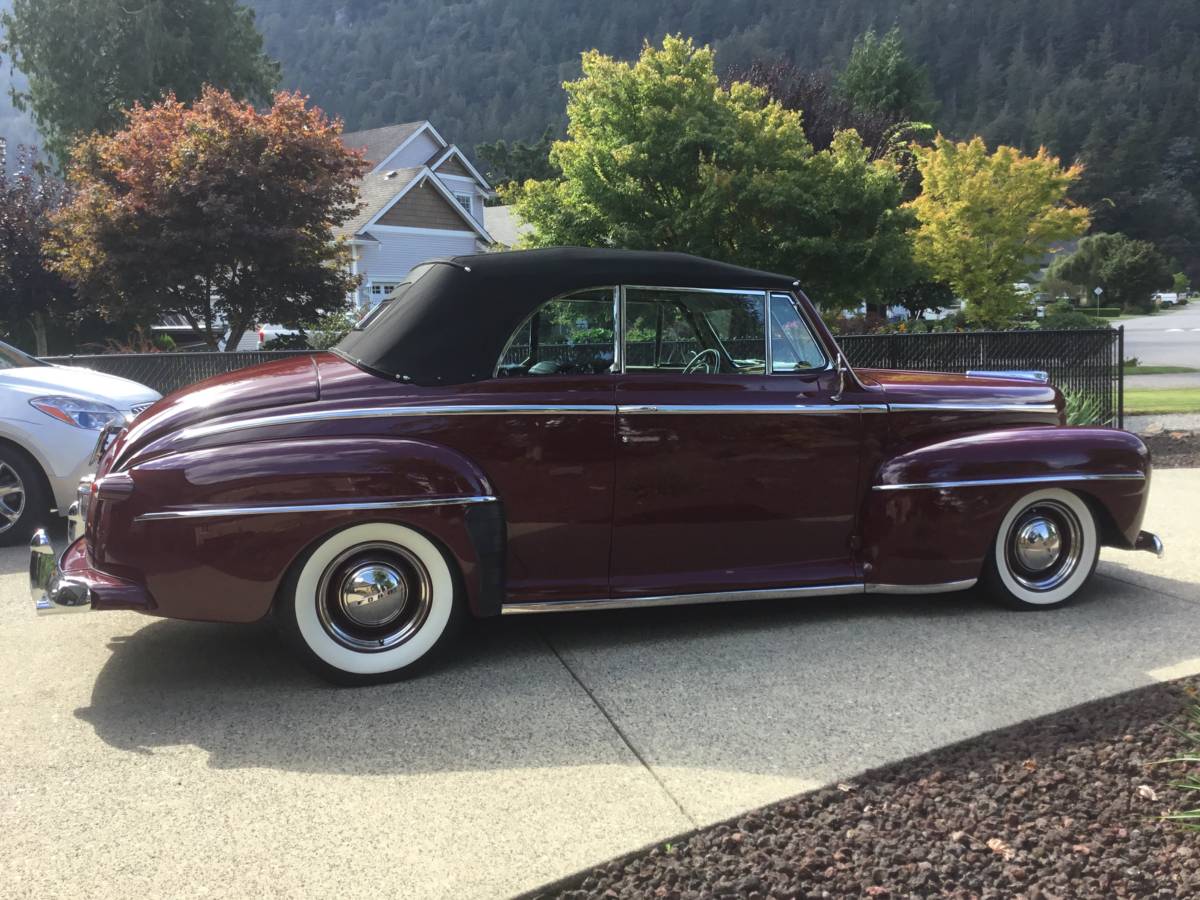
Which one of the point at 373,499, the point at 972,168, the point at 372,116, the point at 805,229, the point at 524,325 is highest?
the point at 372,116

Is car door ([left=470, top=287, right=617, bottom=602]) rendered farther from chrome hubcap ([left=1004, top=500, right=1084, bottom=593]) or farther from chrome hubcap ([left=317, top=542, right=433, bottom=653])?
chrome hubcap ([left=1004, top=500, right=1084, bottom=593])

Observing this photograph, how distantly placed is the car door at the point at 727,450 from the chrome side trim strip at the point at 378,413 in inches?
10.0

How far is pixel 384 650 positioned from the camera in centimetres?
374

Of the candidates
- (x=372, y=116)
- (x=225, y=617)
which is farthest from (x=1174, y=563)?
(x=372, y=116)

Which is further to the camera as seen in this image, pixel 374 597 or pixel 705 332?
pixel 705 332

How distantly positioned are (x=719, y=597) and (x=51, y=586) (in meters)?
2.73

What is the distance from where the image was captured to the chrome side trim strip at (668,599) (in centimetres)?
391

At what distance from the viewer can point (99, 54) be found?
34281 millimetres

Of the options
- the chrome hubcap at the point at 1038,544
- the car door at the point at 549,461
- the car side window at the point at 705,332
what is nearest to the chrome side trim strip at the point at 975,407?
the chrome hubcap at the point at 1038,544

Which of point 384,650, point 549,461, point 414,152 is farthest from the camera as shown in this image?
point 414,152

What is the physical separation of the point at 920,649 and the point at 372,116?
125 m

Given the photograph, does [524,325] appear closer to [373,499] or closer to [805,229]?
[373,499]

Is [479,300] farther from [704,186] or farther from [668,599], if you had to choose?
[704,186]

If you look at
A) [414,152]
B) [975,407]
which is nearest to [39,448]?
[975,407]
